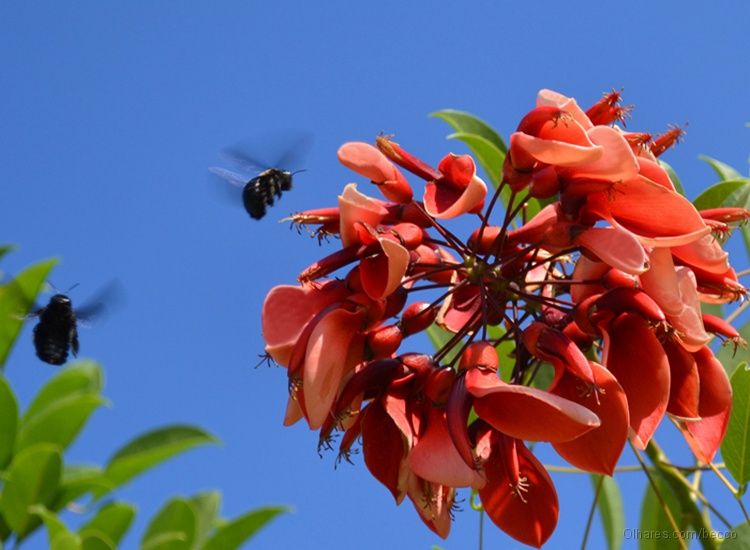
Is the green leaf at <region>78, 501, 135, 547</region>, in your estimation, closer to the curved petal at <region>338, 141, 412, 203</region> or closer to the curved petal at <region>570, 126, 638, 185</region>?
the curved petal at <region>338, 141, 412, 203</region>

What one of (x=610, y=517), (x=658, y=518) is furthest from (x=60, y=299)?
(x=658, y=518)

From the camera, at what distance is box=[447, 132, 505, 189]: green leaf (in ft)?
7.67

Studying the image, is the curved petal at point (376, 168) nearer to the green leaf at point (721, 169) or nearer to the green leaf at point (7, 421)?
the green leaf at point (721, 169)

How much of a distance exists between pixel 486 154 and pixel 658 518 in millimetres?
912

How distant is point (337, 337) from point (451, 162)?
0.32m

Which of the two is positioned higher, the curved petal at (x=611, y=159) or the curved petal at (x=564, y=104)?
the curved petal at (x=564, y=104)

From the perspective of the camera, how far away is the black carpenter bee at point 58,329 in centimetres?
344

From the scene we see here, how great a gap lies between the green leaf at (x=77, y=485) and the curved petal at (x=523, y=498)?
2.07m

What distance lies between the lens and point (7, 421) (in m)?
3.34

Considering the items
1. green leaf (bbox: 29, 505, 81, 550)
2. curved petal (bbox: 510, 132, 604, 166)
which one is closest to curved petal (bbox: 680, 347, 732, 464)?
curved petal (bbox: 510, 132, 604, 166)

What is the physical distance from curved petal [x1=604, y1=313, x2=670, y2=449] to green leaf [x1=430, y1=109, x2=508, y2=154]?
1.00 meters

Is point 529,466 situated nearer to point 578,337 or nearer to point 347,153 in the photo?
point 578,337

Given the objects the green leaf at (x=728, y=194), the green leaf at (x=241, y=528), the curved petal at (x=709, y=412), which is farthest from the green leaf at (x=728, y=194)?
the green leaf at (x=241, y=528)

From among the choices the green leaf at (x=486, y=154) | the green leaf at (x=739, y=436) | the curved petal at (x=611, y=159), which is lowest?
the green leaf at (x=739, y=436)
